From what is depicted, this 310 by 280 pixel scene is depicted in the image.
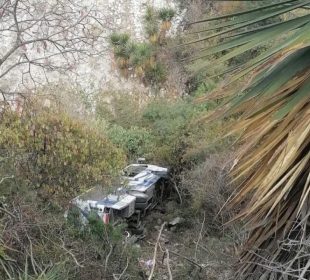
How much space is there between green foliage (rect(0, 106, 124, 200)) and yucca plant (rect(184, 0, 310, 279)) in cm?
471

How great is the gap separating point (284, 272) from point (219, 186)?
751cm

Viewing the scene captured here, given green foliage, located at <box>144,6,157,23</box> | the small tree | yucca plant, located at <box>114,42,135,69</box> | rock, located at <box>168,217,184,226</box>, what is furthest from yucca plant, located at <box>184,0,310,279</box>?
green foliage, located at <box>144,6,157,23</box>

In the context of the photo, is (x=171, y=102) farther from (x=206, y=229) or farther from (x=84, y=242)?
(x=84, y=242)

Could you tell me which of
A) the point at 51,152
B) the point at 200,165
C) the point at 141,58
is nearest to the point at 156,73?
the point at 141,58

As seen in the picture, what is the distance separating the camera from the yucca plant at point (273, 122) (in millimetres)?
3207

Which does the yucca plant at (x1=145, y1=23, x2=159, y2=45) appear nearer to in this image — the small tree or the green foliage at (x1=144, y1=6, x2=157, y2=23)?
the green foliage at (x1=144, y1=6, x2=157, y2=23)

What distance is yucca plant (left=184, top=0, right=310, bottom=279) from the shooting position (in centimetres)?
321

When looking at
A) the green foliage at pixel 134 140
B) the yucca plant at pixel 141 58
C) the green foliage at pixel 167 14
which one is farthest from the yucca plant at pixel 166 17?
the green foliage at pixel 134 140

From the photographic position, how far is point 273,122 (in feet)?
11.1

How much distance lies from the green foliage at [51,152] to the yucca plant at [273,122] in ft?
15.5

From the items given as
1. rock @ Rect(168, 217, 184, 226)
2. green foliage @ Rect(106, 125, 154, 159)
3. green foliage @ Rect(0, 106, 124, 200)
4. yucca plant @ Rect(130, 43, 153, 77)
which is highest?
yucca plant @ Rect(130, 43, 153, 77)

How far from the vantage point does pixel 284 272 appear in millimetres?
3479

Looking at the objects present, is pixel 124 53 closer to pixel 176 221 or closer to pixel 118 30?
pixel 118 30

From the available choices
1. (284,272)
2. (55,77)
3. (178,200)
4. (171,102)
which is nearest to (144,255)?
(178,200)
